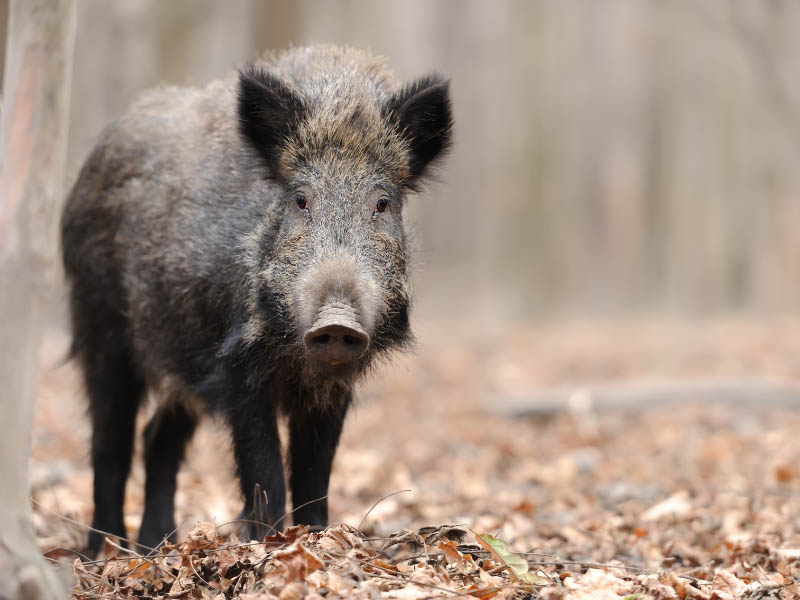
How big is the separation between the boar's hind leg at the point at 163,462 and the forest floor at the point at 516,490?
0.73 feet

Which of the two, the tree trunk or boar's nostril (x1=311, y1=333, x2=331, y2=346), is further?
boar's nostril (x1=311, y1=333, x2=331, y2=346)

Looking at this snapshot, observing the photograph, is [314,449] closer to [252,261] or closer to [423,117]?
[252,261]

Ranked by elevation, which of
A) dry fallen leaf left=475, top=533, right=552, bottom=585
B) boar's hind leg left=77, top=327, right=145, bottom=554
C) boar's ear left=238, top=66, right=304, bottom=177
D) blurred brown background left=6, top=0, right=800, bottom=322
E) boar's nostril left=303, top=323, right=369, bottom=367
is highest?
blurred brown background left=6, top=0, right=800, bottom=322

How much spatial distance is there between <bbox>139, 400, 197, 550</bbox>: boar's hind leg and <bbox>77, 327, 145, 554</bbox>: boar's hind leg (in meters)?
0.14

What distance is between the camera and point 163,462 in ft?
20.1

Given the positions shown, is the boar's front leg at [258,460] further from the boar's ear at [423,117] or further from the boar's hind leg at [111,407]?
the boar's ear at [423,117]

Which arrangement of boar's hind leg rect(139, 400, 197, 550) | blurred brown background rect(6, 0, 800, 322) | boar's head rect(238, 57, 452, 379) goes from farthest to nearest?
blurred brown background rect(6, 0, 800, 322)
boar's hind leg rect(139, 400, 197, 550)
boar's head rect(238, 57, 452, 379)

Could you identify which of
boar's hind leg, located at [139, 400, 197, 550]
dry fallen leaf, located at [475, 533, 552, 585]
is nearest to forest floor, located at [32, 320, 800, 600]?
dry fallen leaf, located at [475, 533, 552, 585]

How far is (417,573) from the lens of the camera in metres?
3.69

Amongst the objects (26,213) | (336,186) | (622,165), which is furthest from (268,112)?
(622,165)

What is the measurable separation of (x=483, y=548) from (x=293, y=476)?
1.40m

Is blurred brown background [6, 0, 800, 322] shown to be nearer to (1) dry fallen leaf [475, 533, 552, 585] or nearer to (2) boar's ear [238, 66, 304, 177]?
(2) boar's ear [238, 66, 304, 177]

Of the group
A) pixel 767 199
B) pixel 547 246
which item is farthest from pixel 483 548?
pixel 767 199

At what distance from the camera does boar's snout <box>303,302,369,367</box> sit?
406 cm
